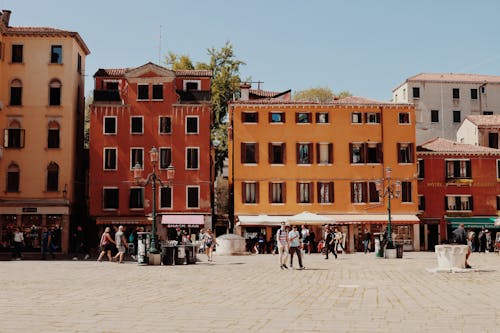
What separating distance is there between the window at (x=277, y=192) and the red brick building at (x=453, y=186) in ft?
34.7

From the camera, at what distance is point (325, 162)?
4747 cm

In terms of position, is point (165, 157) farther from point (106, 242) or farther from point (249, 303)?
point (249, 303)

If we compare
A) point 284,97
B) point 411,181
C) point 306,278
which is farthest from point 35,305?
point 284,97

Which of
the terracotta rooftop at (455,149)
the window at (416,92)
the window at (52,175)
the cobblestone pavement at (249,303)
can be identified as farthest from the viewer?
the window at (416,92)

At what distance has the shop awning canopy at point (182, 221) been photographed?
44.6m

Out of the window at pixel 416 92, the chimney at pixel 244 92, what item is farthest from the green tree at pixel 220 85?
the window at pixel 416 92

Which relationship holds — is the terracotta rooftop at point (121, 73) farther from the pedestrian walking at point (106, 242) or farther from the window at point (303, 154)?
the pedestrian walking at point (106, 242)

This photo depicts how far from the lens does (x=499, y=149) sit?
52375 millimetres

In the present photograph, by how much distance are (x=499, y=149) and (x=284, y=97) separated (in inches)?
668

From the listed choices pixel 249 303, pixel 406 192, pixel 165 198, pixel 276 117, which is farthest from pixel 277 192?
pixel 249 303

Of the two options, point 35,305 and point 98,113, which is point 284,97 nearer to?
point 98,113

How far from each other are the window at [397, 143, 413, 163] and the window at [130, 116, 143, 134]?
58.8 ft

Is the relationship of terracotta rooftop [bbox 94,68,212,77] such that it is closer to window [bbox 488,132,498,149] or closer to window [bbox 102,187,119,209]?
window [bbox 102,187,119,209]

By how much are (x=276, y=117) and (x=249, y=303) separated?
1408 inches
